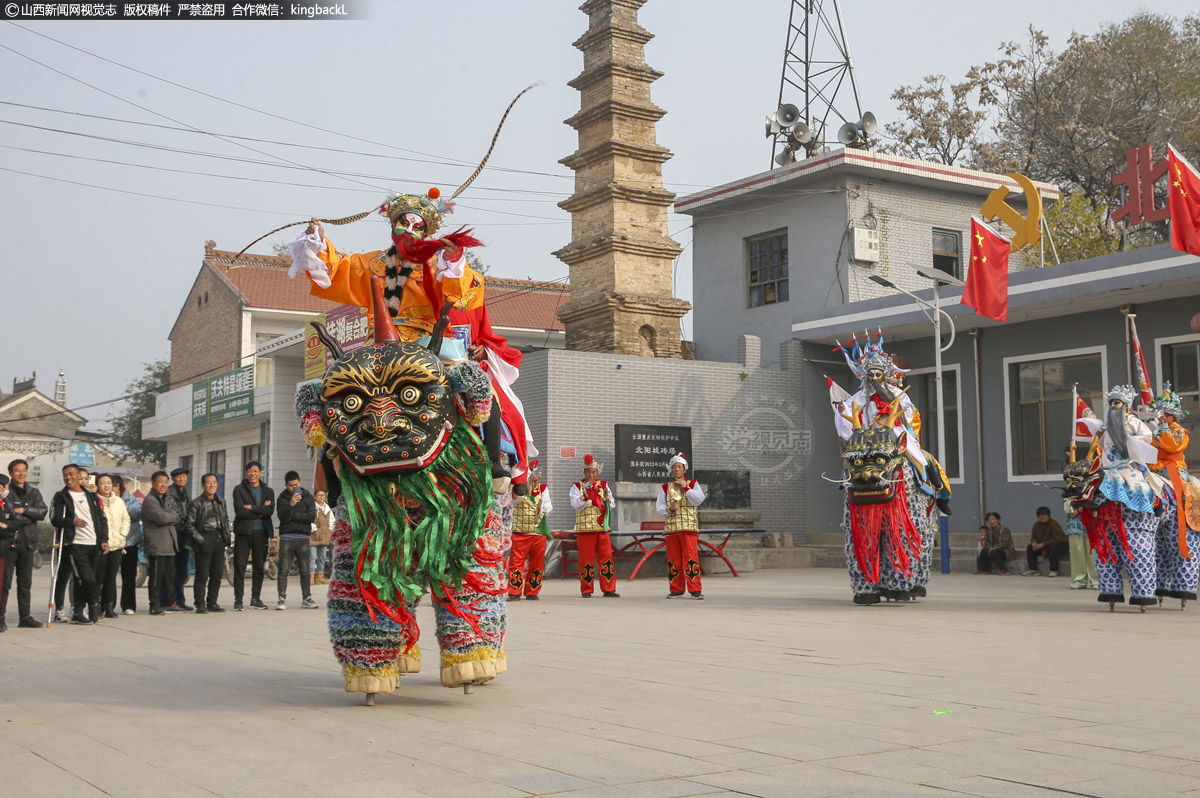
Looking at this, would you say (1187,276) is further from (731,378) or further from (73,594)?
(73,594)

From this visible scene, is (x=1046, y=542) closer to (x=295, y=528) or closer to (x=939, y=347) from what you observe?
(x=939, y=347)

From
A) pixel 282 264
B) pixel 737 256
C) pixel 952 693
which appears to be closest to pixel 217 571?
pixel 952 693

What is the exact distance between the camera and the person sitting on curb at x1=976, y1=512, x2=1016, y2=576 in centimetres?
1905

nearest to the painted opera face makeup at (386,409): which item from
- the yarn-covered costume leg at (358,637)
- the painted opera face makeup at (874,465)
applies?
the yarn-covered costume leg at (358,637)

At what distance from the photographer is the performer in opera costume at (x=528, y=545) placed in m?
14.0

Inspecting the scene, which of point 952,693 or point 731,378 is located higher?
point 731,378

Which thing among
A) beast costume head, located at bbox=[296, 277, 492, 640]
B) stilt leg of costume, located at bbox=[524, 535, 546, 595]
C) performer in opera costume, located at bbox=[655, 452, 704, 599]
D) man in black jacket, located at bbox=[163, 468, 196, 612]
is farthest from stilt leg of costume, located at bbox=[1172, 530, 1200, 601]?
man in black jacket, located at bbox=[163, 468, 196, 612]

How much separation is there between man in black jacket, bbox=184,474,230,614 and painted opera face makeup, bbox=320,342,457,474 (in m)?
8.02

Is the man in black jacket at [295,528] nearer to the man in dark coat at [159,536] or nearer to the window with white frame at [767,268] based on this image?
the man in dark coat at [159,536]

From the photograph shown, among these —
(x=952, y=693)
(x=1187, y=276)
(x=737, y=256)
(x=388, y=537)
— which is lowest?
(x=952, y=693)

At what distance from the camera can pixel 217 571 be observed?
13.5 metres

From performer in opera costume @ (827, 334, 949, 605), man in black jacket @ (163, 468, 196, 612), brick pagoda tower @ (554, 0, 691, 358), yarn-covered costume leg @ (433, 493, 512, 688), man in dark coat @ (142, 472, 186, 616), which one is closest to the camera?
yarn-covered costume leg @ (433, 493, 512, 688)

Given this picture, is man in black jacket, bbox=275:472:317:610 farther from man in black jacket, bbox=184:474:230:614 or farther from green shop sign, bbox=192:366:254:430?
green shop sign, bbox=192:366:254:430

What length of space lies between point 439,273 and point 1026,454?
1686 cm
